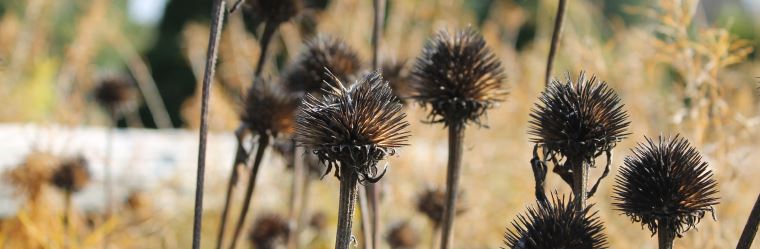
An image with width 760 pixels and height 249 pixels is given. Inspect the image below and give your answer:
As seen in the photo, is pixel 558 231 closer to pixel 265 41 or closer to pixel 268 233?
pixel 265 41

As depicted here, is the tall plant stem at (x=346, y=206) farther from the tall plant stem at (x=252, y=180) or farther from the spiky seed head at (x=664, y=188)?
the tall plant stem at (x=252, y=180)

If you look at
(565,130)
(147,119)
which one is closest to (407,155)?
(565,130)

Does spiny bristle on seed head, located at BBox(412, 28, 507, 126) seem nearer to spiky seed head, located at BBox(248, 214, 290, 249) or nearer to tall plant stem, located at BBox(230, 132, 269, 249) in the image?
tall plant stem, located at BBox(230, 132, 269, 249)

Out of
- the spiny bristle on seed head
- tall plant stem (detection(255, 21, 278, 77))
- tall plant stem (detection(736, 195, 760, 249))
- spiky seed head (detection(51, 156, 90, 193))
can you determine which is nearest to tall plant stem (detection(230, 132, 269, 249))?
tall plant stem (detection(255, 21, 278, 77))

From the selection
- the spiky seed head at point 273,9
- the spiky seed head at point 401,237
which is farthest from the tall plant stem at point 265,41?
the spiky seed head at point 401,237

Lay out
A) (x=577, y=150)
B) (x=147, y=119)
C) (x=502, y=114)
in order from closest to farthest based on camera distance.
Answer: (x=577, y=150)
(x=502, y=114)
(x=147, y=119)

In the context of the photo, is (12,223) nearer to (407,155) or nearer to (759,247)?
(407,155)
